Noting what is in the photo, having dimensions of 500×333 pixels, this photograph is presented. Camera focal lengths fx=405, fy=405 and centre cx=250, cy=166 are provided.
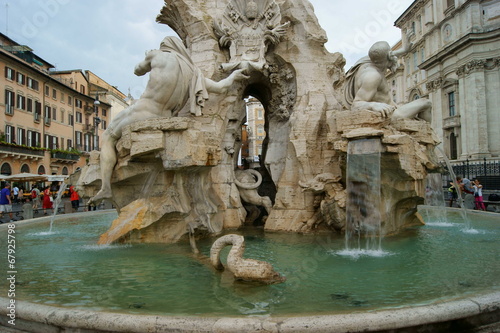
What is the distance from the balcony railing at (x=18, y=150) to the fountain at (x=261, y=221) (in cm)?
2152

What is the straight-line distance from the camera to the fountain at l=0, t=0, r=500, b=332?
3.23 metres

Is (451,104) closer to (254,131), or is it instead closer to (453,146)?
(453,146)

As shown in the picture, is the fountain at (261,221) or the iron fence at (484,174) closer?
the fountain at (261,221)

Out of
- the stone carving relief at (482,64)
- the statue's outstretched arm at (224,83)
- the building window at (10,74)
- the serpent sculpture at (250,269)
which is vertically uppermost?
the stone carving relief at (482,64)

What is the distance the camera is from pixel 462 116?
34.0 metres

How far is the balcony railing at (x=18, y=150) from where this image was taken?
2811 cm

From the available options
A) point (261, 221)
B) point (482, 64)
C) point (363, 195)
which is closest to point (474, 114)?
point (482, 64)

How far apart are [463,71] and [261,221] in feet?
106

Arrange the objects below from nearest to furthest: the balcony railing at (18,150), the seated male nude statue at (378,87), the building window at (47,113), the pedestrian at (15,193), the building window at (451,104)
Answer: the seated male nude statue at (378,87) < the pedestrian at (15,193) < the balcony railing at (18,150) < the building window at (47,113) < the building window at (451,104)

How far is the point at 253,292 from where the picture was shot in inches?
152

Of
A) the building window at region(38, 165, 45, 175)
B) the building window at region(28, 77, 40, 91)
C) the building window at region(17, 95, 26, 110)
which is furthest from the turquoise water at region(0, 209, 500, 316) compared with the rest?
the building window at region(28, 77, 40, 91)

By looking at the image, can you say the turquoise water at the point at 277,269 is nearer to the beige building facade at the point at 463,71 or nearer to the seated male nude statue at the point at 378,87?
the seated male nude statue at the point at 378,87

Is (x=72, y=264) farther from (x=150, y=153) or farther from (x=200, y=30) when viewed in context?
(x=200, y=30)

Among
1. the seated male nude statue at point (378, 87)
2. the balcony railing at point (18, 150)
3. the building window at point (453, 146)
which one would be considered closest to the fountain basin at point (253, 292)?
the seated male nude statue at point (378, 87)
